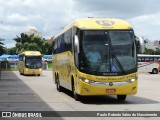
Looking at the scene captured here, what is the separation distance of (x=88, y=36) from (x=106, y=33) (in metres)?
0.71

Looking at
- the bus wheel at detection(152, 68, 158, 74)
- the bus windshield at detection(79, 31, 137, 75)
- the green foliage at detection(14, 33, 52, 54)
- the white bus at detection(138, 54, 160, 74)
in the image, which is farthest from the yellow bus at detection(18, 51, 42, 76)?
the green foliage at detection(14, 33, 52, 54)

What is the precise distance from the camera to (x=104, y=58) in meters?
17.0

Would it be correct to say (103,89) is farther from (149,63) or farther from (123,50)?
(149,63)

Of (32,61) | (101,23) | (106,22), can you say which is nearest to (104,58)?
(101,23)

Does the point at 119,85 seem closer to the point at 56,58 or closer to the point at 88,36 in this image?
the point at 88,36

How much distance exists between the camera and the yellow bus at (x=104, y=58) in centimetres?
1681

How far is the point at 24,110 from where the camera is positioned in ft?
47.2

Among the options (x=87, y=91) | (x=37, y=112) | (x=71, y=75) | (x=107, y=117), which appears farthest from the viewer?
(x=71, y=75)

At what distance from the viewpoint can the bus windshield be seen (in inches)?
667

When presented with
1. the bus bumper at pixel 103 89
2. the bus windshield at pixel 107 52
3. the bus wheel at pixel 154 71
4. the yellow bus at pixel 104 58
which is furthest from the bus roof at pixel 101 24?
the bus wheel at pixel 154 71

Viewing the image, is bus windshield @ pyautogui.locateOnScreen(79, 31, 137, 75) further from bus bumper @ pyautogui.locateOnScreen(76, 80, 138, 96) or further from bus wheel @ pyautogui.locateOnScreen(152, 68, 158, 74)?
bus wheel @ pyautogui.locateOnScreen(152, 68, 158, 74)

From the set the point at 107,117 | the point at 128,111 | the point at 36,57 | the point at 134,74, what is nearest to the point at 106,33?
the point at 134,74

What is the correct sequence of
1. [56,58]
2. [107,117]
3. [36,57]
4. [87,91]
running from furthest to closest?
[36,57], [56,58], [87,91], [107,117]

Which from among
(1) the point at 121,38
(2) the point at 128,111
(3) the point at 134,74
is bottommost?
(2) the point at 128,111
